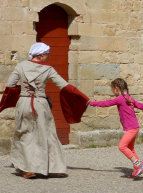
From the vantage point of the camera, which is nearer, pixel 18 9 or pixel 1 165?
pixel 1 165

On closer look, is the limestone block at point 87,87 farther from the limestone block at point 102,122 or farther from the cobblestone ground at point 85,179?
the cobblestone ground at point 85,179

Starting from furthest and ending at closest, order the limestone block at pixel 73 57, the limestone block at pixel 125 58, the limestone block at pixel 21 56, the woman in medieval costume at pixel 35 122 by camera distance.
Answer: the limestone block at pixel 125 58 < the limestone block at pixel 73 57 < the limestone block at pixel 21 56 < the woman in medieval costume at pixel 35 122

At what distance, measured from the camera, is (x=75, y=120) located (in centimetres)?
700

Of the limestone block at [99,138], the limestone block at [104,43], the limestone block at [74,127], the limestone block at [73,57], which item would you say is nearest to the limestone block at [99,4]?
the limestone block at [104,43]

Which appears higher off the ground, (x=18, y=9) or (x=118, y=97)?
(x=18, y=9)

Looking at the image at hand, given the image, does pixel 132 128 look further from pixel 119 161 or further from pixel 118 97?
pixel 119 161

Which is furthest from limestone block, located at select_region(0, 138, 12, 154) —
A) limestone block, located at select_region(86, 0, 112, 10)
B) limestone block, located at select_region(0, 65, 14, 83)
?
limestone block, located at select_region(86, 0, 112, 10)

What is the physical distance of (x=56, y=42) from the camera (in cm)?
955

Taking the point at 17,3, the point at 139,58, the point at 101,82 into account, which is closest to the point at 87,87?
the point at 101,82

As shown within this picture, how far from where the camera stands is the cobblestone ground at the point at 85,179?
6137 millimetres

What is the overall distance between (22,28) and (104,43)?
5.12ft

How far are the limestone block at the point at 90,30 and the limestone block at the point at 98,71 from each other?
1.77 ft

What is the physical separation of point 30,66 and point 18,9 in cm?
236

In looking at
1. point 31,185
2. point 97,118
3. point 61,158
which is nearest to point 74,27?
point 97,118
